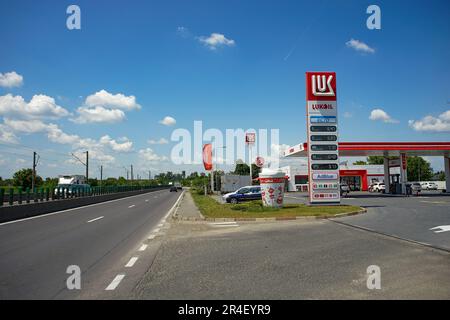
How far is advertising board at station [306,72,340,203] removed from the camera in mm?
24094

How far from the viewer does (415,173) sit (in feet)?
424

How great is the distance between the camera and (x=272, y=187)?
2191 cm

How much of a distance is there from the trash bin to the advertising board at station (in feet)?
10.0

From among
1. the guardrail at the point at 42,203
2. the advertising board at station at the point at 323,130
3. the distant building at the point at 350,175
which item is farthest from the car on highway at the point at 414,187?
the guardrail at the point at 42,203

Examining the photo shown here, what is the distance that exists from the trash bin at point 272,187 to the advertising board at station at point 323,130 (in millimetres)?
3055

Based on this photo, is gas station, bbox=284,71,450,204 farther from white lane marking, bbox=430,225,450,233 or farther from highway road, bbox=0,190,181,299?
highway road, bbox=0,190,181,299

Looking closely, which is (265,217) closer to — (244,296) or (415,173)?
(244,296)

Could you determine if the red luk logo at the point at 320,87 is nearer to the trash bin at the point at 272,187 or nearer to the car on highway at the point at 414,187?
the trash bin at the point at 272,187

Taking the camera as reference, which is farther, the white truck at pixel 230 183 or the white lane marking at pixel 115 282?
the white truck at pixel 230 183

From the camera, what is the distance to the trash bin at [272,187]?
21859mm

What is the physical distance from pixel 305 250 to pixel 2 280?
21.3 feet

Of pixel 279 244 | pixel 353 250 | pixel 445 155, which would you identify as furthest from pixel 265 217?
pixel 445 155

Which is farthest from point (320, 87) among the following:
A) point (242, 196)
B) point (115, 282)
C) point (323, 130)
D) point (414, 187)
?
point (414, 187)

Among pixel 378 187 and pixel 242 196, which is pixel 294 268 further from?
pixel 378 187
